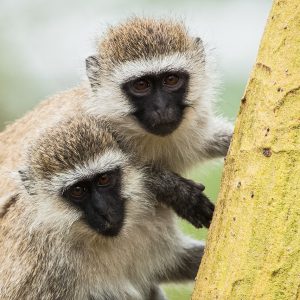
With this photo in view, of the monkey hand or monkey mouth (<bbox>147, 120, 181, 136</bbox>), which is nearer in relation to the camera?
the monkey hand

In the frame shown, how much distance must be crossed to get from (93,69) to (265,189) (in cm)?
220

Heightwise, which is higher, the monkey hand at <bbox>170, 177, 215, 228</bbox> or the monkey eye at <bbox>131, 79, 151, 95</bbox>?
the monkey eye at <bbox>131, 79, 151, 95</bbox>

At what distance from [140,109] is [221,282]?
1.76 metres

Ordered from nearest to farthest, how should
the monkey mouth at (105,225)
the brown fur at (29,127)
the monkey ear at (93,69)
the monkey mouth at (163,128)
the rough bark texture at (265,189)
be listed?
the rough bark texture at (265,189) → the monkey mouth at (105,225) → the monkey mouth at (163,128) → the brown fur at (29,127) → the monkey ear at (93,69)

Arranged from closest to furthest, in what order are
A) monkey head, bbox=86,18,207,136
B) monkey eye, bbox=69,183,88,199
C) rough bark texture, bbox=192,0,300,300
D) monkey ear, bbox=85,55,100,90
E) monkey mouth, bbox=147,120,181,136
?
rough bark texture, bbox=192,0,300,300 → monkey eye, bbox=69,183,88,199 → monkey mouth, bbox=147,120,181,136 → monkey head, bbox=86,18,207,136 → monkey ear, bbox=85,55,100,90

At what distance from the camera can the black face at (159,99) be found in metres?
3.74

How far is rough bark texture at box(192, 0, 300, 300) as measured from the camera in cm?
224

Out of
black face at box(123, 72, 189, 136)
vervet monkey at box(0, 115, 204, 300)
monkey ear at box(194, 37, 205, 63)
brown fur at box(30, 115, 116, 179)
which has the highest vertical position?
monkey ear at box(194, 37, 205, 63)

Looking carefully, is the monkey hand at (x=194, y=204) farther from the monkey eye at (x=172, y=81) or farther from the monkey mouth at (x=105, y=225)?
the monkey eye at (x=172, y=81)

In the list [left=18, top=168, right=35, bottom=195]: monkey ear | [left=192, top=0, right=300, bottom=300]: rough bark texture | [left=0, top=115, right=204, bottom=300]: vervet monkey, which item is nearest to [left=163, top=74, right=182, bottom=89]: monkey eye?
[left=0, top=115, right=204, bottom=300]: vervet monkey

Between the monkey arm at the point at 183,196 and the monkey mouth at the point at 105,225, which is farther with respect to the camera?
the monkey arm at the point at 183,196

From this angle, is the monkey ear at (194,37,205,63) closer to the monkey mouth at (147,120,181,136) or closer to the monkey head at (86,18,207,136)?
the monkey head at (86,18,207,136)

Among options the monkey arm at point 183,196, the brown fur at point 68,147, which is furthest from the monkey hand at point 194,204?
the brown fur at point 68,147

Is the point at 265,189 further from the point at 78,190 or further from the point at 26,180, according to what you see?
the point at 26,180
